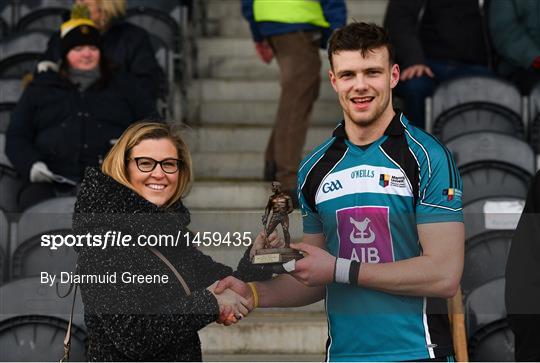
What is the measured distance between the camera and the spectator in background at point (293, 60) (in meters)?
6.15

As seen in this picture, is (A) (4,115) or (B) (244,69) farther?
(B) (244,69)

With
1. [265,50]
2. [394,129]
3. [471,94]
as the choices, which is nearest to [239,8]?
[265,50]

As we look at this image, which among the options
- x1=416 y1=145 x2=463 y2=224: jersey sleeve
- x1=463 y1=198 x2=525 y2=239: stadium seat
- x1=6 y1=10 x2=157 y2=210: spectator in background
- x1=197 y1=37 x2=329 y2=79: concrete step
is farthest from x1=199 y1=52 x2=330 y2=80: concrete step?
x1=416 y1=145 x2=463 y2=224: jersey sleeve

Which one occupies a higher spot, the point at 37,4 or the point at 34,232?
the point at 37,4

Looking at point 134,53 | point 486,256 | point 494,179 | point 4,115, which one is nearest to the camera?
point 486,256

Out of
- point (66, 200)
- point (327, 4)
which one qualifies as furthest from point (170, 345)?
point (327, 4)

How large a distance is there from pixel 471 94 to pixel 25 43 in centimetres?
281

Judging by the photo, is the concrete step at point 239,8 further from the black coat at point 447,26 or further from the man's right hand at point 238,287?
the man's right hand at point 238,287

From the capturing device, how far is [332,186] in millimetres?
3238

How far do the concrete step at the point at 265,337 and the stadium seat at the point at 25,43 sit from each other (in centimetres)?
299

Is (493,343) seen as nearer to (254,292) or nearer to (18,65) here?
(254,292)

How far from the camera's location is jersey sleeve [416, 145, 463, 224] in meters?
3.08

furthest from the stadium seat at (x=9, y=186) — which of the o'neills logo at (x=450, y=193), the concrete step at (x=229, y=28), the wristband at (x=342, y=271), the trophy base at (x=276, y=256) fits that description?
the o'neills logo at (x=450, y=193)

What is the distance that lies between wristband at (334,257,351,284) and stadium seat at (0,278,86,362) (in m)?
1.08
